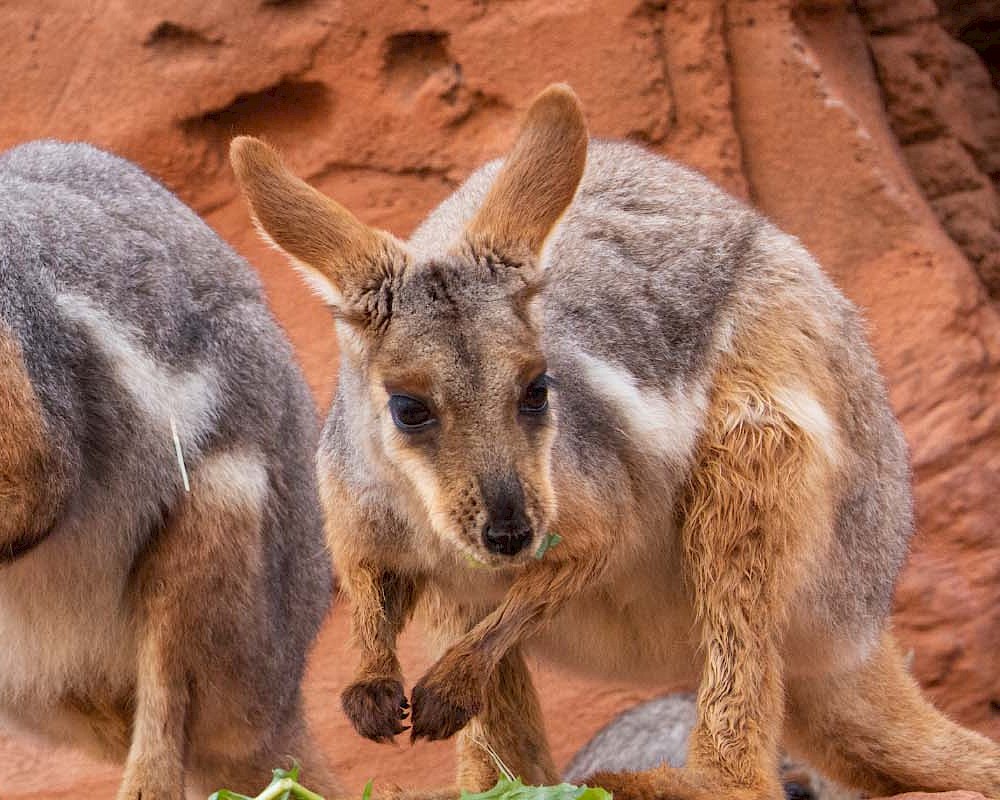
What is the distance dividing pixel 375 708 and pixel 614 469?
879 millimetres

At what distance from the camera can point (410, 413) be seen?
3.88 metres

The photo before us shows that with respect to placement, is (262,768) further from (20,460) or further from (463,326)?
(463,326)

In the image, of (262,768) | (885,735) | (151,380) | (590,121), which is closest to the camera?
(151,380)

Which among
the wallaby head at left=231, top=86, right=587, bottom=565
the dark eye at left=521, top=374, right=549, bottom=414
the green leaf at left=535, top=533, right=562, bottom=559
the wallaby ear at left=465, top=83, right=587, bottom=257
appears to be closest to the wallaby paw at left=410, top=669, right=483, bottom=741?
the green leaf at left=535, top=533, right=562, bottom=559

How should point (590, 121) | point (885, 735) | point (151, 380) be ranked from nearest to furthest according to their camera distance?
point (151, 380) → point (885, 735) → point (590, 121)

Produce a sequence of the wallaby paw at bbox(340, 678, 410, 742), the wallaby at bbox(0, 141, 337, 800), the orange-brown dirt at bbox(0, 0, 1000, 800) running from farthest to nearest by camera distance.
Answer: the orange-brown dirt at bbox(0, 0, 1000, 800) < the wallaby at bbox(0, 141, 337, 800) < the wallaby paw at bbox(340, 678, 410, 742)

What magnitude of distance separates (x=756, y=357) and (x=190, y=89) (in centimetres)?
330

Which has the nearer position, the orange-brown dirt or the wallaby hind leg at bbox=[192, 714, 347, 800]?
the wallaby hind leg at bbox=[192, 714, 347, 800]

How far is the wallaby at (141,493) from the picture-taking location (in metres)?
4.57

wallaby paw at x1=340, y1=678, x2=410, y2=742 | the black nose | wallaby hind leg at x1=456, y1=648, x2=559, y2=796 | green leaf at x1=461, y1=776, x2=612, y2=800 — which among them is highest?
the black nose

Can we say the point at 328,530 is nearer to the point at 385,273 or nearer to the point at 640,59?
the point at 385,273

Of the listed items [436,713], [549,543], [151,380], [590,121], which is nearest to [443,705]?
[436,713]

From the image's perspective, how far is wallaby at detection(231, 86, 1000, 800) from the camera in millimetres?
3932

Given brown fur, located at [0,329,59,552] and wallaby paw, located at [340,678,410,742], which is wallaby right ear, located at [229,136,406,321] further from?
wallaby paw, located at [340,678,410,742]
